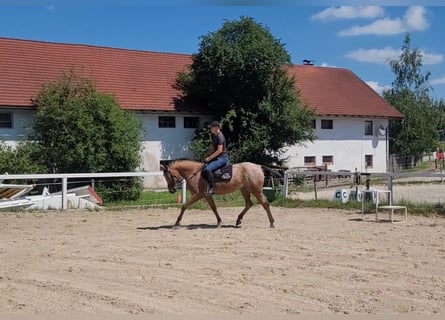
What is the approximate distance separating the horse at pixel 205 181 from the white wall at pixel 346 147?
2345 centimetres

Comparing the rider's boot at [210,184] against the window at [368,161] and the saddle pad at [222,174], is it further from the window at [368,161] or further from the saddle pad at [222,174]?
the window at [368,161]

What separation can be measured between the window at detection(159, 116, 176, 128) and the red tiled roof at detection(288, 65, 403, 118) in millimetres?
9669

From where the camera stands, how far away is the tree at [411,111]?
169ft

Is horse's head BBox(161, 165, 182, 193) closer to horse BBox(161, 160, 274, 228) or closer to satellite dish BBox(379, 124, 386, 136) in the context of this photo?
horse BBox(161, 160, 274, 228)

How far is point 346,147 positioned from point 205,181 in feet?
94.8

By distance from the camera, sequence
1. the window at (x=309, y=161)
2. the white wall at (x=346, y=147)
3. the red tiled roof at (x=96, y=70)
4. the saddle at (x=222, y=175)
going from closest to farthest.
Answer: the saddle at (x=222, y=175) < the red tiled roof at (x=96, y=70) < the window at (x=309, y=161) < the white wall at (x=346, y=147)

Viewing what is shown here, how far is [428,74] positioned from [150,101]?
35080 millimetres

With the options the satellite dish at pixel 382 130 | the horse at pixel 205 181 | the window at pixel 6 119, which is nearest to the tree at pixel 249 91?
the window at pixel 6 119

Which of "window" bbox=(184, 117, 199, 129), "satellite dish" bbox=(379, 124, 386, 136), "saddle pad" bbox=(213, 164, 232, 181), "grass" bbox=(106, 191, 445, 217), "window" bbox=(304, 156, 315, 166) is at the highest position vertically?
"satellite dish" bbox=(379, 124, 386, 136)

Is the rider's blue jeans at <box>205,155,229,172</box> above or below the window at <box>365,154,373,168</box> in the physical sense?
below

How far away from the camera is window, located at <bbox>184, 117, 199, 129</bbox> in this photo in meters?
32.4

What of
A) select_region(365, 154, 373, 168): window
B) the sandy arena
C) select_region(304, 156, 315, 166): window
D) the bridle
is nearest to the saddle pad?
the bridle

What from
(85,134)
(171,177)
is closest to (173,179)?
(171,177)

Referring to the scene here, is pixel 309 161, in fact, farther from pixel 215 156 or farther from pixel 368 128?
pixel 215 156
